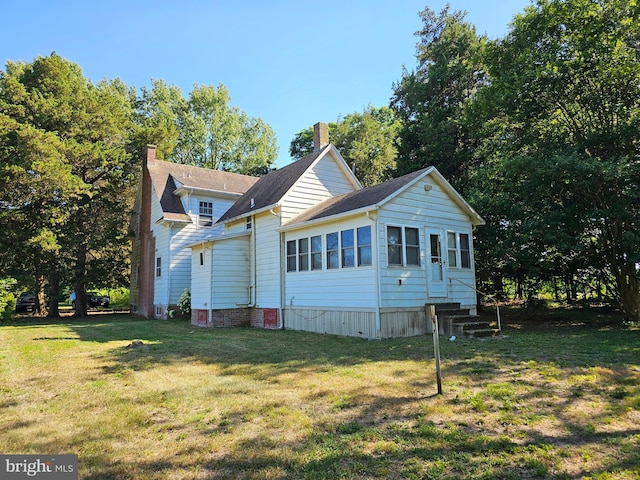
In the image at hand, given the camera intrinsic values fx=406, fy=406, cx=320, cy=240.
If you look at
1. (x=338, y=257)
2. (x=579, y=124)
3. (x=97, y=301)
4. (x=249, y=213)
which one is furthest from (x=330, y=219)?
(x=97, y=301)

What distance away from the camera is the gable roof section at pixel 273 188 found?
15672 millimetres

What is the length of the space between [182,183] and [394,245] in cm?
1398

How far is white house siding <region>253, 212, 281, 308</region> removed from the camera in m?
15.0

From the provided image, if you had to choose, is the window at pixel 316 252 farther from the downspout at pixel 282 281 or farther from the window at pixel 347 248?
the downspout at pixel 282 281

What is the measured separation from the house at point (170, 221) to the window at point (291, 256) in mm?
6478

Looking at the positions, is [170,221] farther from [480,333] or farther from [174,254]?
[480,333]

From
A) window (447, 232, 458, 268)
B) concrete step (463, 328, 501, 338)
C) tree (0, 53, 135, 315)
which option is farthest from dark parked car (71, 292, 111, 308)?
concrete step (463, 328, 501, 338)

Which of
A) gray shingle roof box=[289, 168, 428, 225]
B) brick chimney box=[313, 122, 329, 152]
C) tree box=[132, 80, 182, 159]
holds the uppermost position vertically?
tree box=[132, 80, 182, 159]

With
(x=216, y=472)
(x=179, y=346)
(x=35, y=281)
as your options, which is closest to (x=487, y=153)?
(x=179, y=346)

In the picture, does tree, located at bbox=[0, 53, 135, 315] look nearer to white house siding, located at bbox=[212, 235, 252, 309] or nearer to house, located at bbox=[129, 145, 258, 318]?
house, located at bbox=[129, 145, 258, 318]

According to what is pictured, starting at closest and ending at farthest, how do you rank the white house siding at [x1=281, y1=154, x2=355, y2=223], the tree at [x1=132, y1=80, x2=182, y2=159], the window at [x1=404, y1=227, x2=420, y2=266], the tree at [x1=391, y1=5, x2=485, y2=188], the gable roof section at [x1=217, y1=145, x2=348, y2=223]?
the window at [x1=404, y1=227, x2=420, y2=266]
the white house siding at [x1=281, y1=154, x2=355, y2=223]
the gable roof section at [x1=217, y1=145, x2=348, y2=223]
the tree at [x1=391, y1=5, x2=485, y2=188]
the tree at [x1=132, y1=80, x2=182, y2=159]

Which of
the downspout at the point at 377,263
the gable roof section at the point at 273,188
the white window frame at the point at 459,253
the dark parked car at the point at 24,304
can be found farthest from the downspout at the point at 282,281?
the dark parked car at the point at 24,304

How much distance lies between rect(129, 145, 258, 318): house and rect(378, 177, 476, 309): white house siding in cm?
1064

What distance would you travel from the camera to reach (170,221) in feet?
66.6
